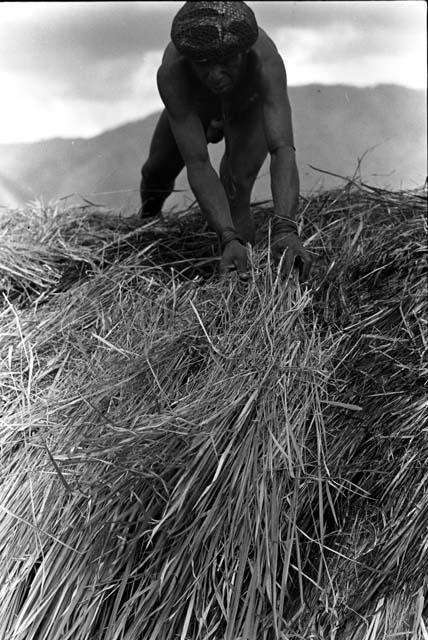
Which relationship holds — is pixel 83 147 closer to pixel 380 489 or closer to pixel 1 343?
pixel 1 343

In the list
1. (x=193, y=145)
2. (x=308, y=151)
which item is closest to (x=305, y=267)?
(x=193, y=145)

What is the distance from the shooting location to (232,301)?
1805 mm

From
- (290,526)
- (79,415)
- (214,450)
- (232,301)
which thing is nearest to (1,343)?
(79,415)

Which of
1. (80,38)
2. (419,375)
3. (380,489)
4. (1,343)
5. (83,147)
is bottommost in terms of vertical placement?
(380,489)

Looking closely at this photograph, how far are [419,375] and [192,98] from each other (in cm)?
84

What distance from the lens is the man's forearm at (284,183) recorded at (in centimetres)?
199

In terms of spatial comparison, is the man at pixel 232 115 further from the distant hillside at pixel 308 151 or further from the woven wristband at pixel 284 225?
the distant hillside at pixel 308 151

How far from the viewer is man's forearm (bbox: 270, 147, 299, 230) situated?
199 centimetres

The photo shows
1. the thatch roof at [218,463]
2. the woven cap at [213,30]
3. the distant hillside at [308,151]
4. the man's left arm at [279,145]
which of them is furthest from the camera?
the distant hillside at [308,151]

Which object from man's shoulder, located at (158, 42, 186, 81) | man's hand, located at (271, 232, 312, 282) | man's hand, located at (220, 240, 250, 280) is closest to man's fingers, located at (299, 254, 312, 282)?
man's hand, located at (271, 232, 312, 282)

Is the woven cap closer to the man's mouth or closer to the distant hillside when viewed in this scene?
the man's mouth

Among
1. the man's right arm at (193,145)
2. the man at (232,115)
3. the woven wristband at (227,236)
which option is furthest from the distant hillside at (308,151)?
the woven wristband at (227,236)

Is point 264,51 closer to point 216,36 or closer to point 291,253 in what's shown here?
point 216,36

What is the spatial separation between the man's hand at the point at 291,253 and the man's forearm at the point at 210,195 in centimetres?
13
